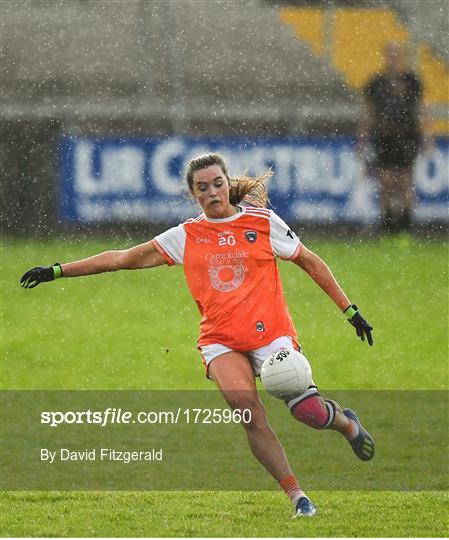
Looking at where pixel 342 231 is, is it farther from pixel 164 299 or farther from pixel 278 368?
pixel 278 368

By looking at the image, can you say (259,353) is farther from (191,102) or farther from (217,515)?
(191,102)

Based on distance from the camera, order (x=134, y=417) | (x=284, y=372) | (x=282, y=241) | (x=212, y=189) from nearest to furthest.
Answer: (x=284, y=372) → (x=212, y=189) → (x=282, y=241) → (x=134, y=417)

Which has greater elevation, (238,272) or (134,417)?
(238,272)

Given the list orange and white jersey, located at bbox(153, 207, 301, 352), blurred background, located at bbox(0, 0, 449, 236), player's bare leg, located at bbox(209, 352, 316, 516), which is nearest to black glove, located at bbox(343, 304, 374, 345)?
orange and white jersey, located at bbox(153, 207, 301, 352)

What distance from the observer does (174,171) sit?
49.4 ft

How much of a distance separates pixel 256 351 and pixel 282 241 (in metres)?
0.49

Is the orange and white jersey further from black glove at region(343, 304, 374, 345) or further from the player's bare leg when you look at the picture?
black glove at region(343, 304, 374, 345)

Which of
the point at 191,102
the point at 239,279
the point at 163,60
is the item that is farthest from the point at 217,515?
the point at 163,60

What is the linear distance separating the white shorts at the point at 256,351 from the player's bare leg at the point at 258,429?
4cm

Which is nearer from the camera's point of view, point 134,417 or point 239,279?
point 239,279

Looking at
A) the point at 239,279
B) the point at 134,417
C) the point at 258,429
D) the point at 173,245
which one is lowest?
the point at 134,417

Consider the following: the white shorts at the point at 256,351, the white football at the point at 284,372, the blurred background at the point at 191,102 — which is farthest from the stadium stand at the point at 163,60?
the white football at the point at 284,372

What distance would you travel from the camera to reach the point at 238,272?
19.2 ft

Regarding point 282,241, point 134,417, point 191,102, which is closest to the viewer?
point 282,241
